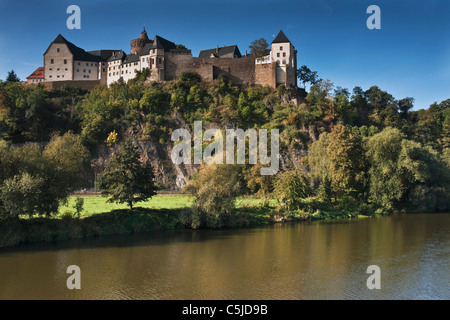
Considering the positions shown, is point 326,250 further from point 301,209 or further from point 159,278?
point 301,209

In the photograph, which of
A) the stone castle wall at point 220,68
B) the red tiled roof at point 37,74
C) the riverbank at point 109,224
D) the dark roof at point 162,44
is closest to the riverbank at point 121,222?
the riverbank at point 109,224

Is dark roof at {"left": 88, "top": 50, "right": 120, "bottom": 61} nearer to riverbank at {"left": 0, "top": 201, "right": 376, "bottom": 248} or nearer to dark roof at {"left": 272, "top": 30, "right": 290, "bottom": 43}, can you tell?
dark roof at {"left": 272, "top": 30, "right": 290, "bottom": 43}

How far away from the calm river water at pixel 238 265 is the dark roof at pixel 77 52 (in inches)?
2368

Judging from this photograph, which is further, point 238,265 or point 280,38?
point 280,38

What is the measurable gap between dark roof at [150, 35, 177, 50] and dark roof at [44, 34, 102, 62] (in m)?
15.9

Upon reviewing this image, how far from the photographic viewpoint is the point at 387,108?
67.2 meters

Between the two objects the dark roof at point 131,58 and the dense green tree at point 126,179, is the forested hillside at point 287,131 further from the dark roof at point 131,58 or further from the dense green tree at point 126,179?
the dense green tree at point 126,179

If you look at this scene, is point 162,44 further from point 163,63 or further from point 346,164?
point 346,164

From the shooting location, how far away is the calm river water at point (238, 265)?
697 inches

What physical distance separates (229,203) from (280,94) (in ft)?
122

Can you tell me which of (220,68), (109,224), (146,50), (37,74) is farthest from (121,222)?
(37,74)

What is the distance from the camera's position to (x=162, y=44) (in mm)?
72562

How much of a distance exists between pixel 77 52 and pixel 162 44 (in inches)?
797

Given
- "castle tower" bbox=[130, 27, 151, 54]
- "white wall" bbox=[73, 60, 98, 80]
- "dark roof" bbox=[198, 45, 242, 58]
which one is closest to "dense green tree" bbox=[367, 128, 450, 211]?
"dark roof" bbox=[198, 45, 242, 58]
